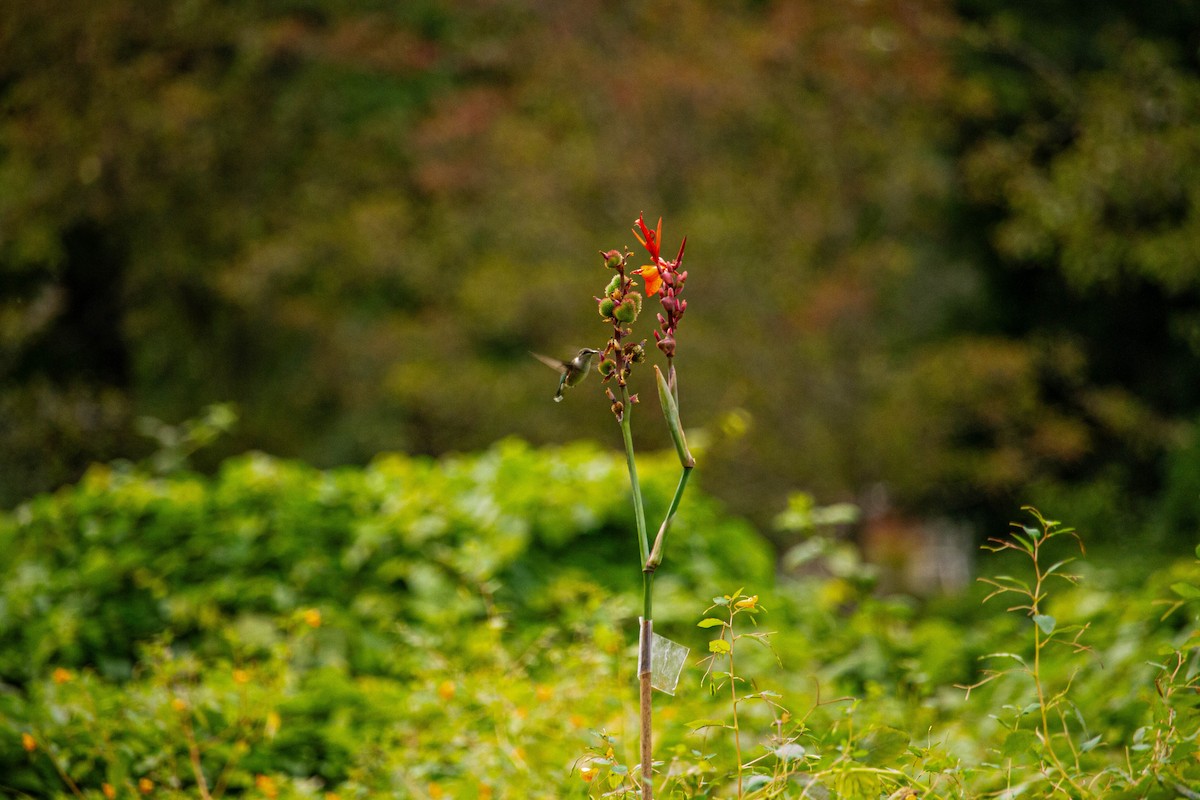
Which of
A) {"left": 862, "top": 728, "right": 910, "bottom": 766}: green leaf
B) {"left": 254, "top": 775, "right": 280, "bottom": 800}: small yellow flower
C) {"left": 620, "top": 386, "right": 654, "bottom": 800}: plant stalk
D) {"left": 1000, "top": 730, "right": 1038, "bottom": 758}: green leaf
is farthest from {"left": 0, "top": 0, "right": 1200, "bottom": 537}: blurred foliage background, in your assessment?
{"left": 620, "top": 386, "right": 654, "bottom": 800}: plant stalk

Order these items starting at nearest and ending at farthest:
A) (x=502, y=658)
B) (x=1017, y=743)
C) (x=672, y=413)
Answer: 1. (x=672, y=413)
2. (x=1017, y=743)
3. (x=502, y=658)

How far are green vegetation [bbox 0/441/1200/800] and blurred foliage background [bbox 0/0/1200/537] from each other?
291 centimetres

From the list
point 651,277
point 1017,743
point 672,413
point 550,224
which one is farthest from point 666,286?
point 550,224

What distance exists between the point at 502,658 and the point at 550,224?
5498mm

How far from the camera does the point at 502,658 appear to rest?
7.45 ft

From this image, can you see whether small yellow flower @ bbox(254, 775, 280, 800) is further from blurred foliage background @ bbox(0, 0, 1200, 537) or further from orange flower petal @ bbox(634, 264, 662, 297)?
blurred foliage background @ bbox(0, 0, 1200, 537)

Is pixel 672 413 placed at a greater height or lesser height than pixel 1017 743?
greater

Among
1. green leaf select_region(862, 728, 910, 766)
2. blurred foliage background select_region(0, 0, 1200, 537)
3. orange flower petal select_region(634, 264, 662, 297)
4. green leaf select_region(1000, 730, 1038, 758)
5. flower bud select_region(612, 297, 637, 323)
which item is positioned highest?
blurred foliage background select_region(0, 0, 1200, 537)

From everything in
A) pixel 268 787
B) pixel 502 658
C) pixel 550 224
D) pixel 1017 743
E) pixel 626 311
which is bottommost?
pixel 268 787

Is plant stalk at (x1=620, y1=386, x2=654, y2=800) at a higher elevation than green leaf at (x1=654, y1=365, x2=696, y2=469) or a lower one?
lower

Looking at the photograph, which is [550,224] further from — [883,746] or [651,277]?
[651,277]

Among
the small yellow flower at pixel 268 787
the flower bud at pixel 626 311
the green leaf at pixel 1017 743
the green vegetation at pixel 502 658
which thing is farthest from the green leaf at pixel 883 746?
the small yellow flower at pixel 268 787

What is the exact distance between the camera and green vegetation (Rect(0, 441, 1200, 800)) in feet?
5.36

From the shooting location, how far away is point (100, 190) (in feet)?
27.0
